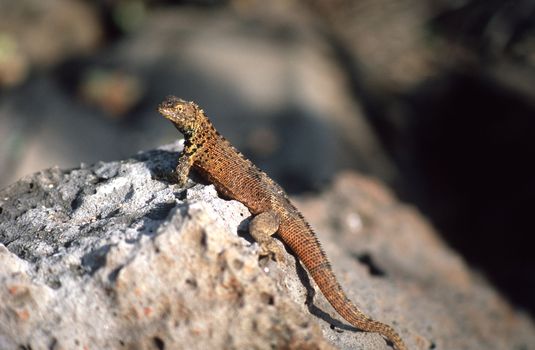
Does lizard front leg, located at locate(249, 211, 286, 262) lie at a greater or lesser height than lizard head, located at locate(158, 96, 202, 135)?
lesser

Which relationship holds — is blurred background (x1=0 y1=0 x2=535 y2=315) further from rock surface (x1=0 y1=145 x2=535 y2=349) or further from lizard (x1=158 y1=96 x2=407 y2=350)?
rock surface (x1=0 y1=145 x2=535 y2=349)

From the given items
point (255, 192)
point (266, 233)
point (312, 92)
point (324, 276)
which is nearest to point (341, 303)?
point (324, 276)

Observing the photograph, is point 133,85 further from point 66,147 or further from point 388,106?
point 388,106

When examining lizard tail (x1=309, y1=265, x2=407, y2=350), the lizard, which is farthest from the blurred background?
lizard tail (x1=309, y1=265, x2=407, y2=350)

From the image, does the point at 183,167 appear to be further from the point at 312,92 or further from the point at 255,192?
the point at 312,92

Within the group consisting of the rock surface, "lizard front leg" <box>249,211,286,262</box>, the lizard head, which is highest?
the lizard head
